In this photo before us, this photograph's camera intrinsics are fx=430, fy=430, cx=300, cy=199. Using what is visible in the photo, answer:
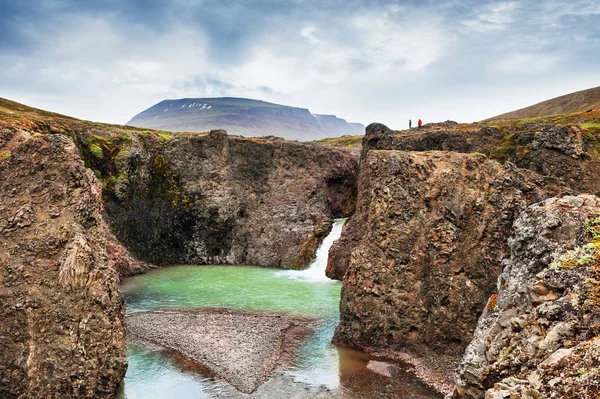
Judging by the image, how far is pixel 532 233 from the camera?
1290 cm

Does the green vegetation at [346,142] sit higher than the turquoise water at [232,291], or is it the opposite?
the green vegetation at [346,142]

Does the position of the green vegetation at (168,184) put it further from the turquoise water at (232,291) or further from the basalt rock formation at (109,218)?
the turquoise water at (232,291)

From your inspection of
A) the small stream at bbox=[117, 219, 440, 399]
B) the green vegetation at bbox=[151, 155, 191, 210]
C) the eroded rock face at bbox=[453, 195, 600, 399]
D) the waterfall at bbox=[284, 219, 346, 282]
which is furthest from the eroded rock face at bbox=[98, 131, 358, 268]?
the eroded rock face at bbox=[453, 195, 600, 399]

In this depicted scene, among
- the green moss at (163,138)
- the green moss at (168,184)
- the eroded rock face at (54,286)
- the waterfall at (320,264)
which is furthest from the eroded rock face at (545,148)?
the green moss at (163,138)

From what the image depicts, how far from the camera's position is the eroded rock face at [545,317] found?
329 inches

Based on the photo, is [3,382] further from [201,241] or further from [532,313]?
[201,241]

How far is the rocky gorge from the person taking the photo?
10.8 meters

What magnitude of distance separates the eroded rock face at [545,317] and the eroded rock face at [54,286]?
13.9 meters

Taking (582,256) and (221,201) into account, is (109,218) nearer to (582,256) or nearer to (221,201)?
(221,201)

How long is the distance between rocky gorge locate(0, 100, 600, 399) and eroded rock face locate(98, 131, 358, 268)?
19cm

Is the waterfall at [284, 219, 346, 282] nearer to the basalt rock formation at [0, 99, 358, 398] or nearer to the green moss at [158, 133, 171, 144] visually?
Result: the basalt rock formation at [0, 99, 358, 398]

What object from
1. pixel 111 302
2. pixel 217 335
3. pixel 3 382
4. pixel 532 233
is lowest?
pixel 217 335

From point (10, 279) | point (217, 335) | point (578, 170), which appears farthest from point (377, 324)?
point (578, 170)

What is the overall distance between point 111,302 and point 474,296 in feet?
60.1
